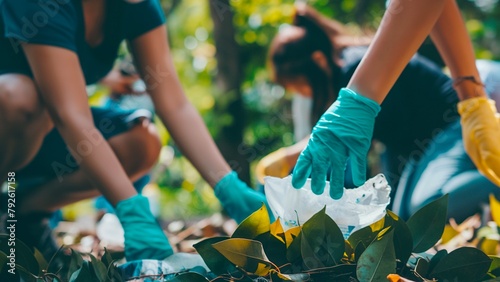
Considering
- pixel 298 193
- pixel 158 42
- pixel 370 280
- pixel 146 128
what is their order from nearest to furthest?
1. pixel 370 280
2. pixel 298 193
3. pixel 158 42
4. pixel 146 128

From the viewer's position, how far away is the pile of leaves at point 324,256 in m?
0.87

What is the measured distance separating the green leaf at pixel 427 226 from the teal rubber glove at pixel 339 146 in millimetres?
180

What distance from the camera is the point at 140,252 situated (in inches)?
52.1

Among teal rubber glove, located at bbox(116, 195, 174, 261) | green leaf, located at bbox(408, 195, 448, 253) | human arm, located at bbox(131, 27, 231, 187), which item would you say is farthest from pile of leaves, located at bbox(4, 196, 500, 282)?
human arm, located at bbox(131, 27, 231, 187)

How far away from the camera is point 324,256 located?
0.92 m

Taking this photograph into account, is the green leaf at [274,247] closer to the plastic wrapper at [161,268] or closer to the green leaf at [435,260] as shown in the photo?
the plastic wrapper at [161,268]

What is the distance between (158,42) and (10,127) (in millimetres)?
441

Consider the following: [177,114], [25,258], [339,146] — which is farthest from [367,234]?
[177,114]

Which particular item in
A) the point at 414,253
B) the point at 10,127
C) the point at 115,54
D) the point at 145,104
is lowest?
the point at 145,104

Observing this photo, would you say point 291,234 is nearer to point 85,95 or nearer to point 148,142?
point 85,95

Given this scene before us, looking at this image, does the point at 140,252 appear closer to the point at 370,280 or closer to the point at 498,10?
the point at 370,280

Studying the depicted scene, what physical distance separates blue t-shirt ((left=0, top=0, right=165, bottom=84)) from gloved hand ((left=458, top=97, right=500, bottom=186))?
85 cm

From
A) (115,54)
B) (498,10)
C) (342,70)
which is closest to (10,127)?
(115,54)

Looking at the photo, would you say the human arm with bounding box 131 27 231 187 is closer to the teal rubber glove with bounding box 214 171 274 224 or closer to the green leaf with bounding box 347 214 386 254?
the teal rubber glove with bounding box 214 171 274 224
